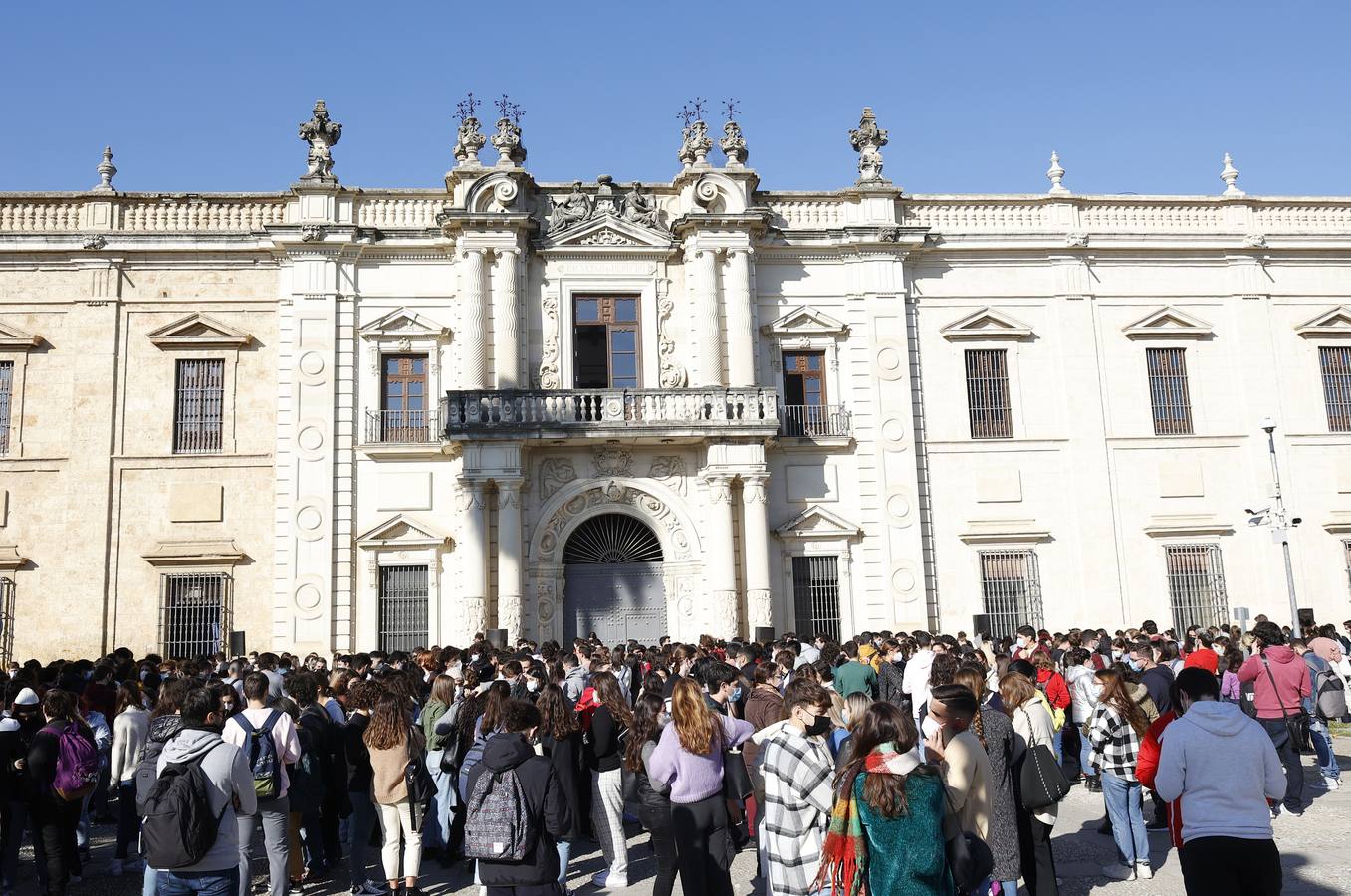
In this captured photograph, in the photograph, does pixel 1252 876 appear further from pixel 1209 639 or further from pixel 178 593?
pixel 178 593

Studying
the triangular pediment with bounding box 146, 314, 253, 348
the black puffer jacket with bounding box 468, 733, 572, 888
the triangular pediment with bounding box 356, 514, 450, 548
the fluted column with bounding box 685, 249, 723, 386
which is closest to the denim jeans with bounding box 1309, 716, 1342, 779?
the black puffer jacket with bounding box 468, 733, 572, 888

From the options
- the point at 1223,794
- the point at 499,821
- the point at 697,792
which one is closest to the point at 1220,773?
the point at 1223,794

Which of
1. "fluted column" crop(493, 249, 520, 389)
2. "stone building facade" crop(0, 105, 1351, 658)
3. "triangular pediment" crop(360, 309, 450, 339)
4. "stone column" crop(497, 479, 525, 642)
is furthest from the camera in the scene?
"triangular pediment" crop(360, 309, 450, 339)

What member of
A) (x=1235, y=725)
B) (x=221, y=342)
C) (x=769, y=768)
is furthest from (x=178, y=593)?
(x=1235, y=725)

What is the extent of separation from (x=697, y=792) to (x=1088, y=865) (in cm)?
459

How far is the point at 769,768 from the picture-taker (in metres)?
6.68

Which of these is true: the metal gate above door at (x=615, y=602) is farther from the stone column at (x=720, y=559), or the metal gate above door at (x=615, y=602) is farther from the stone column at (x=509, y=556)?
the stone column at (x=509, y=556)

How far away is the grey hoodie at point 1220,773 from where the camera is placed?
5957 millimetres

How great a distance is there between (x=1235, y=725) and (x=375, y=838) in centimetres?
839

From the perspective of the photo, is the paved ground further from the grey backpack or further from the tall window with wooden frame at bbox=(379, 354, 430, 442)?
the tall window with wooden frame at bbox=(379, 354, 430, 442)

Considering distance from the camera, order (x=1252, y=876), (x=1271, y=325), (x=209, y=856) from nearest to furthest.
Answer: (x=1252, y=876)
(x=209, y=856)
(x=1271, y=325)

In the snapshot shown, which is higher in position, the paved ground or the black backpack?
the black backpack

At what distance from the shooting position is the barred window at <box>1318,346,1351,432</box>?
26891mm

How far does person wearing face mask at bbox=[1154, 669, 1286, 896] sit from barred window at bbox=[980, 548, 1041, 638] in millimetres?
19258
